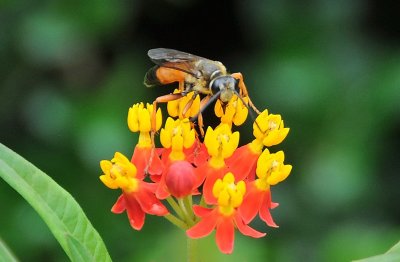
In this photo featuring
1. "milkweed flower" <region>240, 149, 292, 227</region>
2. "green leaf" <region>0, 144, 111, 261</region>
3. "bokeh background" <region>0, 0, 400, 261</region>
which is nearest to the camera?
"green leaf" <region>0, 144, 111, 261</region>

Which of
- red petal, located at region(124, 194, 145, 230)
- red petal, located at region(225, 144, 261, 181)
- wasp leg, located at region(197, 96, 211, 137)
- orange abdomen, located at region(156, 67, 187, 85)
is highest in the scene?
orange abdomen, located at region(156, 67, 187, 85)

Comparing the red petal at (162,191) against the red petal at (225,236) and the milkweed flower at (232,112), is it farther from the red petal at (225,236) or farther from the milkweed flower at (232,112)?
the milkweed flower at (232,112)

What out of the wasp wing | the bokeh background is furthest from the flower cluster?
the bokeh background

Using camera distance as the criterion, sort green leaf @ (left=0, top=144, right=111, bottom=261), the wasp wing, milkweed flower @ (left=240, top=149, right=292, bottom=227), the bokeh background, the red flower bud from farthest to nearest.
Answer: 1. the bokeh background
2. the wasp wing
3. milkweed flower @ (left=240, top=149, right=292, bottom=227)
4. the red flower bud
5. green leaf @ (left=0, top=144, right=111, bottom=261)

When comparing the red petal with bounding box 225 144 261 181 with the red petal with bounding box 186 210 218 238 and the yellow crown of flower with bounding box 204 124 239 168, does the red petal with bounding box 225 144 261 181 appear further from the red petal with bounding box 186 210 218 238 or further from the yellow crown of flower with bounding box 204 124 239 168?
the red petal with bounding box 186 210 218 238

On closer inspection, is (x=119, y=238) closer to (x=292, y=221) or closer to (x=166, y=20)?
(x=292, y=221)

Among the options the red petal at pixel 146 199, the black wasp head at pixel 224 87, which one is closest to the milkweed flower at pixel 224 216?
the red petal at pixel 146 199
